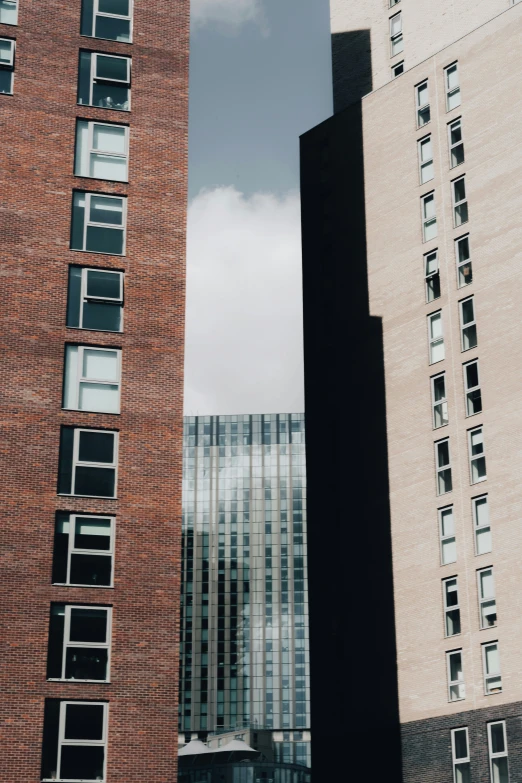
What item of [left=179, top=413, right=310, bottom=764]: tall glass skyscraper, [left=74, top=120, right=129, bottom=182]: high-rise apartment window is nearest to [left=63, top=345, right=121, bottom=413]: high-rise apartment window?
[left=74, top=120, right=129, bottom=182]: high-rise apartment window

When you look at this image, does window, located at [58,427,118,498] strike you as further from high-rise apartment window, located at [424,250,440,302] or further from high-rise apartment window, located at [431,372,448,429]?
high-rise apartment window, located at [424,250,440,302]

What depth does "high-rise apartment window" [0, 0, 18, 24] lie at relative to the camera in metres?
43.0

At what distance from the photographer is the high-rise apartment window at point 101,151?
137 feet

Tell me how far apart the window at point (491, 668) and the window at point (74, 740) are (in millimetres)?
19967

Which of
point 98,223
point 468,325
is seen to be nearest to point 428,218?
A: point 468,325

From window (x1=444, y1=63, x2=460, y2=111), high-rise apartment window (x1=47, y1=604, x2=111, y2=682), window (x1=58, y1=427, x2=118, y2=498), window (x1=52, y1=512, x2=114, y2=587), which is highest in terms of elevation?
window (x1=444, y1=63, x2=460, y2=111)

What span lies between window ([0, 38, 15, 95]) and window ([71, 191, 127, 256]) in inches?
174

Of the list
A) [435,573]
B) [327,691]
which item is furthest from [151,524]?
[327,691]

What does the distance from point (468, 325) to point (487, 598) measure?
12250mm

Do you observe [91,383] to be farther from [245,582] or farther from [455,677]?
[245,582]

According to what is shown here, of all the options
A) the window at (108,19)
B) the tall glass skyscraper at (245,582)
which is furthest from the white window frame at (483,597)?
the tall glass skyscraper at (245,582)

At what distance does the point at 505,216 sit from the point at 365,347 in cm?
1012

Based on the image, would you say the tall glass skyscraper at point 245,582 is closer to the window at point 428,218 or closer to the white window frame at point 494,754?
the window at point 428,218

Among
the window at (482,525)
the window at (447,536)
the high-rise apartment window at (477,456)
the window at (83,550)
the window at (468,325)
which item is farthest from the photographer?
the window at (468,325)
